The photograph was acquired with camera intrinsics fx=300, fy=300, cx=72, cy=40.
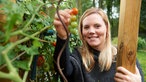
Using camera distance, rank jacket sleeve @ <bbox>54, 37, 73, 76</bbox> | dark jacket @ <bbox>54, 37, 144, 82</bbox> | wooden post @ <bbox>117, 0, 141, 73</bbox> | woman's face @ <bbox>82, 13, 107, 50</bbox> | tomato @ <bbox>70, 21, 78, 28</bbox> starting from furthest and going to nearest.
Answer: woman's face @ <bbox>82, 13, 107, 50</bbox> → dark jacket @ <bbox>54, 37, 144, 82</bbox> → jacket sleeve @ <bbox>54, 37, 73, 76</bbox> → wooden post @ <bbox>117, 0, 141, 73</bbox> → tomato @ <bbox>70, 21, 78, 28</bbox>

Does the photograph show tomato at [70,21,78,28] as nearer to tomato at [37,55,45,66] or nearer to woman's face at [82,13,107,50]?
tomato at [37,55,45,66]

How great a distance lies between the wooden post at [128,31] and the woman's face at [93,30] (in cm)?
66

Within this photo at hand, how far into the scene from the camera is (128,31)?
1.42 m

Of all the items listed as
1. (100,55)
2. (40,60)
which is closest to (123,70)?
(40,60)

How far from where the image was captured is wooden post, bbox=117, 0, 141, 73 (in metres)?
1.40

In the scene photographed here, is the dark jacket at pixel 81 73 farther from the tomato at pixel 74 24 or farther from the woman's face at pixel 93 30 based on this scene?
the tomato at pixel 74 24

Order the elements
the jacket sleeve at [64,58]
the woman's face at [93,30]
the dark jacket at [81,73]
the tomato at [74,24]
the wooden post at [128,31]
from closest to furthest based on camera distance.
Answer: the tomato at [74,24] < the wooden post at [128,31] < the jacket sleeve at [64,58] < the dark jacket at [81,73] < the woman's face at [93,30]

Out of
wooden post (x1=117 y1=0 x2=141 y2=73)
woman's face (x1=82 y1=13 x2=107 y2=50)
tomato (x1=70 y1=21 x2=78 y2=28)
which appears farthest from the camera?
woman's face (x1=82 y1=13 x2=107 y2=50)

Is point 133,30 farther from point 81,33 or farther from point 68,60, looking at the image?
point 81,33

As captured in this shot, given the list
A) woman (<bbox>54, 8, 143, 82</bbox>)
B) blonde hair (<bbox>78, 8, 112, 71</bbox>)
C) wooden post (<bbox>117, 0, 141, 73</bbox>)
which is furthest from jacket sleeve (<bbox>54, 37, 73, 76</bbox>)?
wooden post (<bbox>117, 0, 141, 73</bbox>)

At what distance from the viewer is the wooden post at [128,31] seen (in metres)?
1.40

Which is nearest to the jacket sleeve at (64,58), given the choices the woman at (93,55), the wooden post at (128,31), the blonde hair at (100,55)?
the woman at (93,55)

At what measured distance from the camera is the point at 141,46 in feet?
52.3

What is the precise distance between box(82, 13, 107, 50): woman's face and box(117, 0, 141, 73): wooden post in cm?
66
